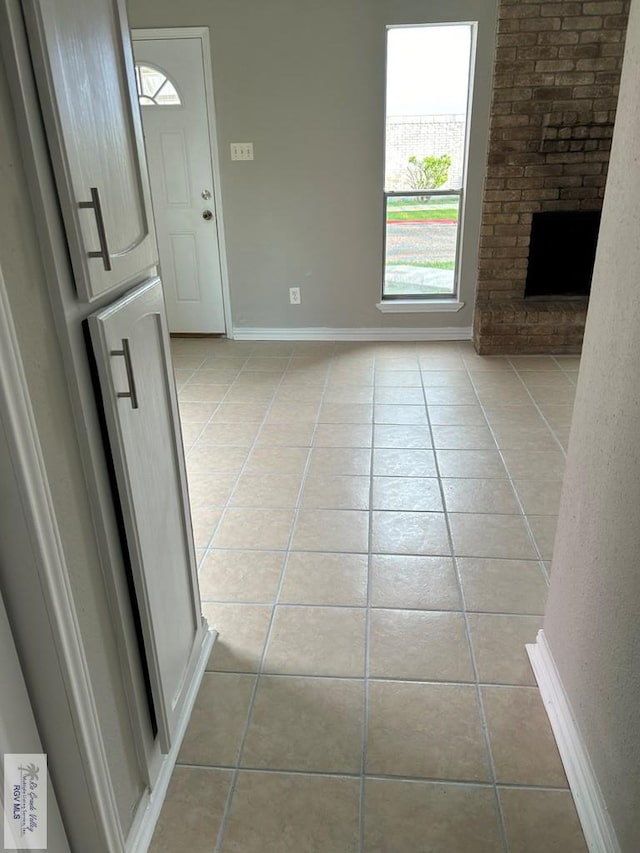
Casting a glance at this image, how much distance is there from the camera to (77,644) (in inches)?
38.3

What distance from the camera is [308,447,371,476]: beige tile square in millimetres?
2818

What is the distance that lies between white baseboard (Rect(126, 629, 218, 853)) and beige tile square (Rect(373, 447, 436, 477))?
4.45ft

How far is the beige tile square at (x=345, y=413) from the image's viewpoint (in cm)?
333

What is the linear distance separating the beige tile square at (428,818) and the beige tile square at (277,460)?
156 cm

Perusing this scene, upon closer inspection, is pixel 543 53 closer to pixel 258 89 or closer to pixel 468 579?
pixel 258 89

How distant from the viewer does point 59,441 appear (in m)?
0.95

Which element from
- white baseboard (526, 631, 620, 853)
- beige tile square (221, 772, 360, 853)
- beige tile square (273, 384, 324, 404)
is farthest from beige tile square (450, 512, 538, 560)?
beige tile square (273, 384, 324, 404)

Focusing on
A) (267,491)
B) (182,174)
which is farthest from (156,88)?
(267,491)

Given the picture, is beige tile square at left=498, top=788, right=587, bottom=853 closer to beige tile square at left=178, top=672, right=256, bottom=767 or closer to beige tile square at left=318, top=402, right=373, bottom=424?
beige tile square at left=178, top=672, right=256, bottom=767

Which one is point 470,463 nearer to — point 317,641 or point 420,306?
point 317,641

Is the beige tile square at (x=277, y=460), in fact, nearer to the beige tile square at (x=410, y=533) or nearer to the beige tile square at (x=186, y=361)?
the beige tile square at (x=410, y=533)

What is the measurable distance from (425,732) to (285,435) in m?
1.85

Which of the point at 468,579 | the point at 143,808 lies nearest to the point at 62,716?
the point at 143,808

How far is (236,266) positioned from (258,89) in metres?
1.15
